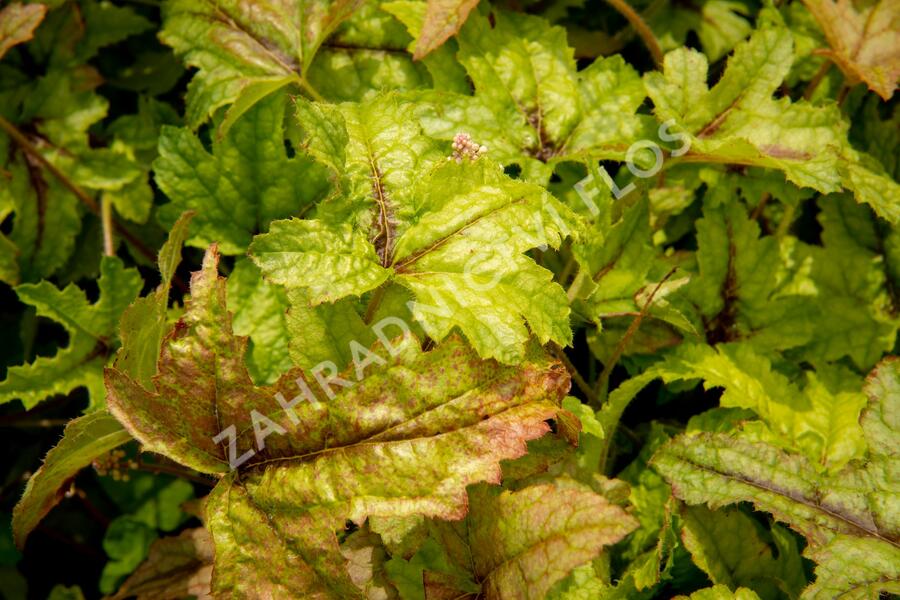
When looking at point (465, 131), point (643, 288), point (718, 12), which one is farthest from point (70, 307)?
point (718, 12)

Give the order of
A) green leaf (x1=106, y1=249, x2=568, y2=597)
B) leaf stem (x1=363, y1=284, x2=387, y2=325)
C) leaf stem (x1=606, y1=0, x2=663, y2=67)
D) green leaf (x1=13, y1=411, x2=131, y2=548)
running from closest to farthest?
green leaf (x1=106, y1=249, x2=568, y2=597) < green leaf (x1=13, y1=411, x2=131, y2=548) < leaf stem (x1=363, y1=284, x2=387, y2=325) < leaf stem (x1=606, y1=0, x2=663, y2=67)

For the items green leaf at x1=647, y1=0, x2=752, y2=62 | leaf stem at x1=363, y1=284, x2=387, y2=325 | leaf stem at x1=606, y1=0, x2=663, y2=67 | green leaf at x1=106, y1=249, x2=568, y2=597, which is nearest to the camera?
green leaf at x1=106, y1=249, x2=568, y2=597

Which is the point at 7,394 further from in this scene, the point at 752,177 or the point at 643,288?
the point at 752,177

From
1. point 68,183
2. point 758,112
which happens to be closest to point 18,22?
point 68,183

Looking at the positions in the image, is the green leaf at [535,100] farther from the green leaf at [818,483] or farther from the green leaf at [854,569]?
the green leaf at [854,569]

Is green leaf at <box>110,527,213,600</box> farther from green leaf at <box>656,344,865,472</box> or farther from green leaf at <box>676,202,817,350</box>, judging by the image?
green leaf at <box>676,202,817,350</box>

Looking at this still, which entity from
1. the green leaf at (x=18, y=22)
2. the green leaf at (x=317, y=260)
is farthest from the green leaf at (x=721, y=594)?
the green leaf at (x=18, y=22)

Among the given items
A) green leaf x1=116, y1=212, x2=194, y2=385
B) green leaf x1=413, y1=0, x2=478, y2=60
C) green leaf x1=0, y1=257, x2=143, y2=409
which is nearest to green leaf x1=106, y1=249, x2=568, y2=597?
green leaf x1=116, y1=212, x2=194, y2=385
